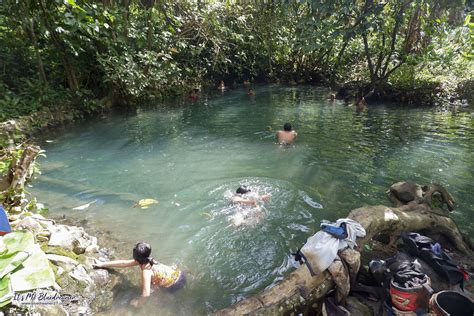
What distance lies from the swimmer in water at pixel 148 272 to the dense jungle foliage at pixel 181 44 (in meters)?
6.15

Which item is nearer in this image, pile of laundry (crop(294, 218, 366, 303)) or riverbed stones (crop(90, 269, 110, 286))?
pile of laundry (crop(294, 218, 366, 303))

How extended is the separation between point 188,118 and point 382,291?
11754 mm

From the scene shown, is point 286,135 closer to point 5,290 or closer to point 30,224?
point 30,224

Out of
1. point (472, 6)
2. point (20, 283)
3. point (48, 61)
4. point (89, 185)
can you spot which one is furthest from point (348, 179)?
point (48, 61)

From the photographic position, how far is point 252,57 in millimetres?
26203

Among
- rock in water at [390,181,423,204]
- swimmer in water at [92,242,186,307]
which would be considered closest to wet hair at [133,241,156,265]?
swimmer in water at [92,242,186,307]

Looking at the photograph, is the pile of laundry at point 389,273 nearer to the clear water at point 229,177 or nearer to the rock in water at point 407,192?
the clear water at point 229,177

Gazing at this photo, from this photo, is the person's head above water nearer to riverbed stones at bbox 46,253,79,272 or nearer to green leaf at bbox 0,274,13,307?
riverbed stones at bbox 46,253,79,272

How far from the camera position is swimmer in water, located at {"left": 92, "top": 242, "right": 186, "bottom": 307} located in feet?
13.7

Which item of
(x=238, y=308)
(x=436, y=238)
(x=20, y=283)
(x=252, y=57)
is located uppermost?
(x=252, y=57)

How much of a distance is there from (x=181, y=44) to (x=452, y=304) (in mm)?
17101

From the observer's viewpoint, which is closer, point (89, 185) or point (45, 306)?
point (45, 306)

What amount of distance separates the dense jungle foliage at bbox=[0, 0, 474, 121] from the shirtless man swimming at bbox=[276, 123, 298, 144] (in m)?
2.56

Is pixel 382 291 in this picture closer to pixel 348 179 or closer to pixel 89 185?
pixel 348 179
